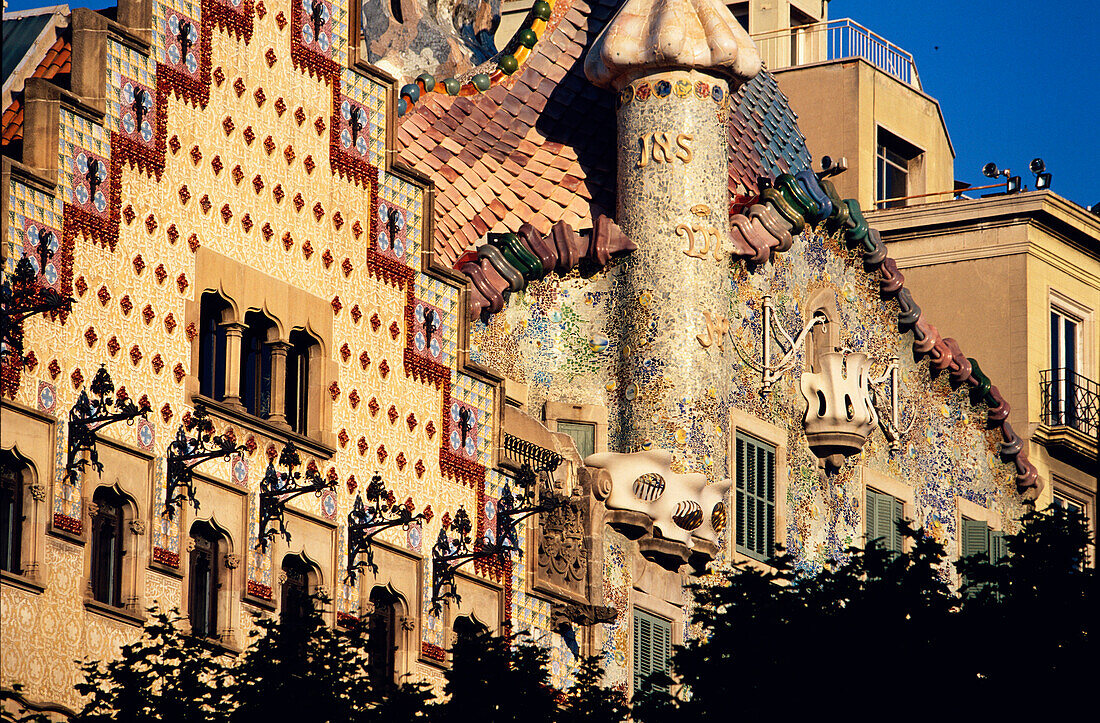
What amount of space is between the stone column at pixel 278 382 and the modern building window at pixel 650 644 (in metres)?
6.78

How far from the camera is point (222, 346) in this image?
34.8 m

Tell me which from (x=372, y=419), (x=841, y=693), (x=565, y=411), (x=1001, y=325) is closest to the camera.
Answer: (x=841, y=693)

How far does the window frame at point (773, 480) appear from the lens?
41.8 m

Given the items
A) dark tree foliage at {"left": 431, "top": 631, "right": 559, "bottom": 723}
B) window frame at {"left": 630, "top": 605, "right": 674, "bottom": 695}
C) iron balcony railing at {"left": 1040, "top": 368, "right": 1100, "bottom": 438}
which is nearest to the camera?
dark tree foliage at {"left": 431, "top": 631, "right": 559, "bottom": 723}

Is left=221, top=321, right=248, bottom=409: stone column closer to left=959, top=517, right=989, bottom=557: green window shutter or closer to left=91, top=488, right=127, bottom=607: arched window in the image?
left=91, top=488, right=127, bottom=607: arched window

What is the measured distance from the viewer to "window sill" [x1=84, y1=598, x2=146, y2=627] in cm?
3201

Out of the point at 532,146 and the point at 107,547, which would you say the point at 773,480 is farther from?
the point at 107,547

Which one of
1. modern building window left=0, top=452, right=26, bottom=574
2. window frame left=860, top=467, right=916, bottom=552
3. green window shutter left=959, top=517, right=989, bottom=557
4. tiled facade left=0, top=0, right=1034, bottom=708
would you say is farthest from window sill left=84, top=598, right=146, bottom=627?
green window shutter left=959, top=517, right=989, bottom=557

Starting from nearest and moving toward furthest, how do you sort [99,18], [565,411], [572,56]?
[99,18] → [565,411] → [572,56]

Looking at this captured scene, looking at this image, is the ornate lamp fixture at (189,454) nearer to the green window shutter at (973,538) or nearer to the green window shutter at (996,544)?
the green window shutter at (973,538)

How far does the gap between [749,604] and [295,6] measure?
946 cm

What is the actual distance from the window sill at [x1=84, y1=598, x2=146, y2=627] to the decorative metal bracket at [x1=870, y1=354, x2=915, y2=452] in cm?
1554

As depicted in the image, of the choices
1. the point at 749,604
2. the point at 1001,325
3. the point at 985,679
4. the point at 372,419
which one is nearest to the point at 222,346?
the point at 372,419

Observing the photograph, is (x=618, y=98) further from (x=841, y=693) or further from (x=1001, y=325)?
(x=841, y=693)
